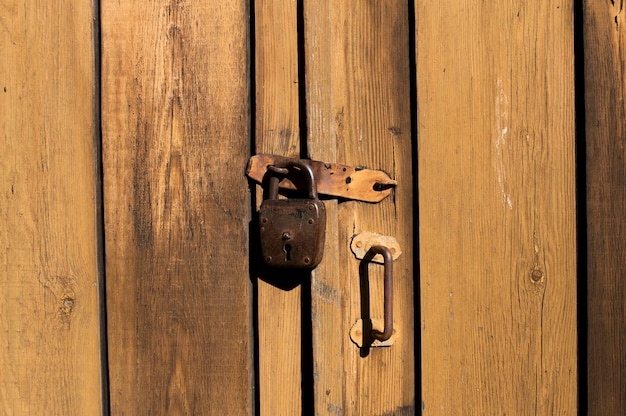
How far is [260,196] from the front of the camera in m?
0.83

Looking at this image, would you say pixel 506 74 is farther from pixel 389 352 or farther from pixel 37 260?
pixel 37 260

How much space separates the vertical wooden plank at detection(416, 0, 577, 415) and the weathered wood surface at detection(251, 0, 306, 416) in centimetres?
19

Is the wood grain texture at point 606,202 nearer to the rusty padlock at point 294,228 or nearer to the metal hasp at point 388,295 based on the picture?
the metal hasp at point 388,295

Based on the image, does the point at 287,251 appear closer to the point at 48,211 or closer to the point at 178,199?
the point at 178,199

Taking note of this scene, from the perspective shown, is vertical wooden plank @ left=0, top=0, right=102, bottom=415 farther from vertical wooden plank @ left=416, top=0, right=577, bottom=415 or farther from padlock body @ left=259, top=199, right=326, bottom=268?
vertical wooden plank @ left=416, top=0, right=577, bottom=415

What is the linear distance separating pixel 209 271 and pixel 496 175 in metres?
0.46

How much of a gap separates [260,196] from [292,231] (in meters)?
0.09

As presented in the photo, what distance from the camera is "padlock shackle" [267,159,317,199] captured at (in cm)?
77

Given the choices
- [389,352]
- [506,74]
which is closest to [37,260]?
[389,352]

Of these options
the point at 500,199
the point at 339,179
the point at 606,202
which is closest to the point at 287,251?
the point at 339,179

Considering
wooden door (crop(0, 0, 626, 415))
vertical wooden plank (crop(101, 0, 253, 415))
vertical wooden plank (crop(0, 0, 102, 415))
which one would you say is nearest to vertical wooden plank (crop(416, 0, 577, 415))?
wooden door (crop(0, 0, 626, 415))

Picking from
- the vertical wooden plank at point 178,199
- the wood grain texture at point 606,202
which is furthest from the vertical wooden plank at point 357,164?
the wood grain texture at point 606,202

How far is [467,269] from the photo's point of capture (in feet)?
2.75

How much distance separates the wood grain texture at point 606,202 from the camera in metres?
0.82
